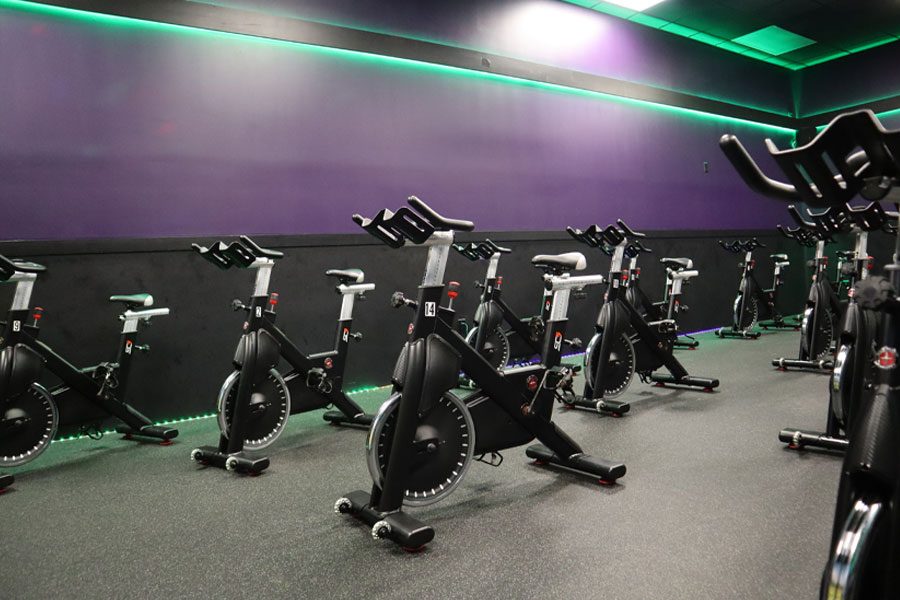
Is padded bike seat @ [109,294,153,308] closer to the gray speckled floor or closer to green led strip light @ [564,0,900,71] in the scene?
the gray speckled floor

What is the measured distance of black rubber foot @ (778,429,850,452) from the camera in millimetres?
3451

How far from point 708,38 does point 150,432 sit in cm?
811

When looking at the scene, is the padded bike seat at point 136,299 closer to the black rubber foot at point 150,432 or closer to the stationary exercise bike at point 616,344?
the black rubber foot at point 150,432

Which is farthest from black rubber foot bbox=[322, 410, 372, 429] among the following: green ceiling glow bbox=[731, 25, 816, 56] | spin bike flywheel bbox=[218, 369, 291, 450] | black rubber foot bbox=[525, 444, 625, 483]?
green ceiling glow bbox=[731, 25, 816, 56]

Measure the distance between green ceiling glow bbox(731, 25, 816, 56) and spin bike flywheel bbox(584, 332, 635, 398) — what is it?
5.75 m

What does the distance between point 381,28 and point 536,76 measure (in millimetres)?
1807

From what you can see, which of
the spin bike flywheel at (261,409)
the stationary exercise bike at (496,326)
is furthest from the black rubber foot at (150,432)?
the stationary exercise bike at (496,326)

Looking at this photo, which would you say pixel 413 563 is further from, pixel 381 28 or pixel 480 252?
pixel 381 28

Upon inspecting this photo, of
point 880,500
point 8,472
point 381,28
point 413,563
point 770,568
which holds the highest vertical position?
point 381,28

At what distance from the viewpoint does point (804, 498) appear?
114 inches

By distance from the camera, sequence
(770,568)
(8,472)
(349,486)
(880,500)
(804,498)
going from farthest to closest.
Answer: (8,472) → (349,486) → (804,498) → (770,568) → (880,500)

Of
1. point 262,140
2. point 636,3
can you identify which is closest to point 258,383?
point 262,140

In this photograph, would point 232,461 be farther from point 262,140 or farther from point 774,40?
point 774,40

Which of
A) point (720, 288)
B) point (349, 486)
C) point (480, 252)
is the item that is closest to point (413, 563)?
point (349, 486)
